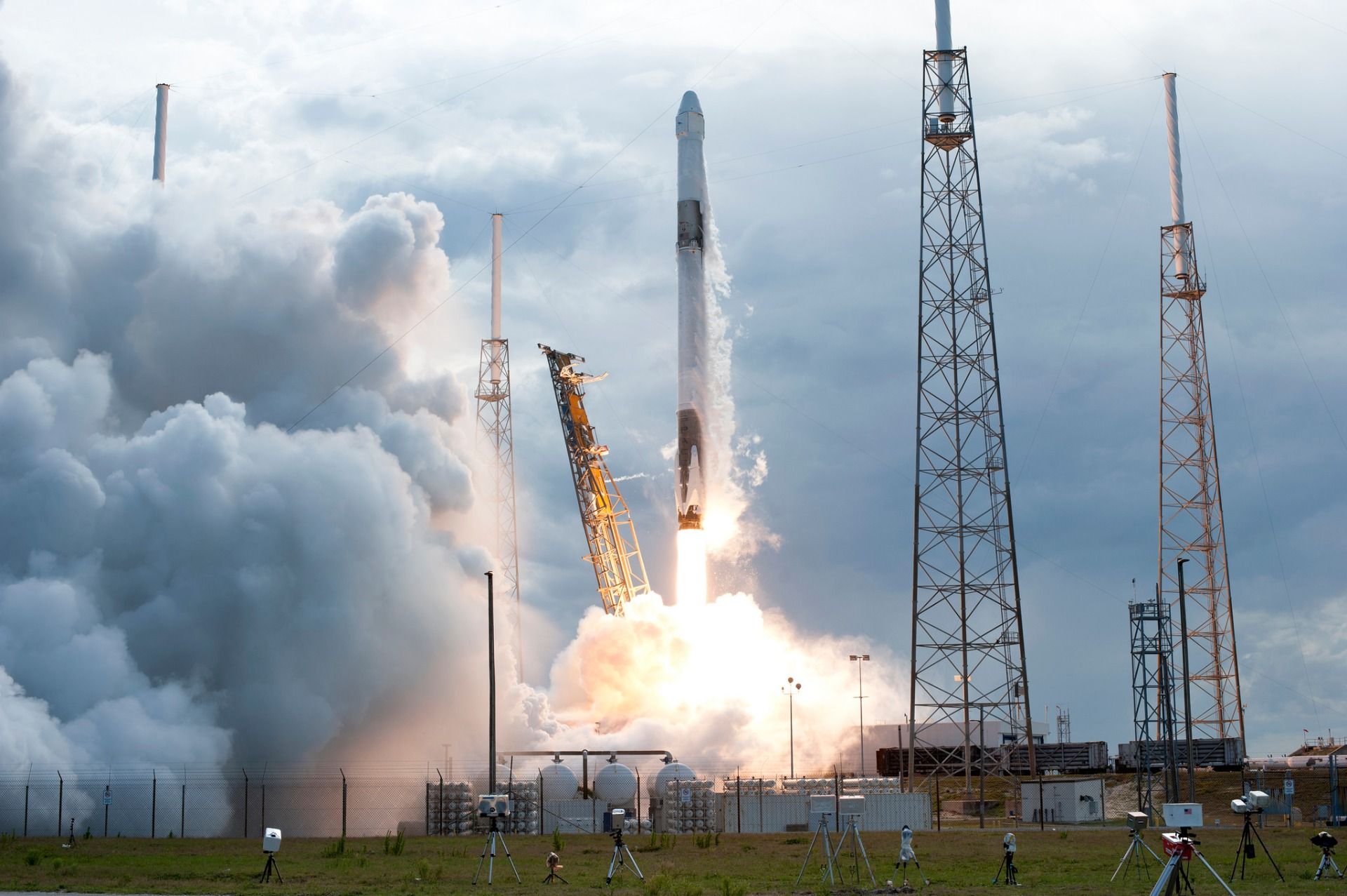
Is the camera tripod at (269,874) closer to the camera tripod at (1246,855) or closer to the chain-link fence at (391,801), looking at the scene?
the chain-link fence at (391,801)

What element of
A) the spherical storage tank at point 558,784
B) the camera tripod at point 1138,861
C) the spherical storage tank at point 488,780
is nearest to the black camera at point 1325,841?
the camera tripod at point 1138,861

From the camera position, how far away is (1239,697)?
73.8m

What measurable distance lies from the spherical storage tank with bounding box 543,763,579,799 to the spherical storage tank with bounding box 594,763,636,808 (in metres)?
1.01

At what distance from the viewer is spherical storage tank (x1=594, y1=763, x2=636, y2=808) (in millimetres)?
57219

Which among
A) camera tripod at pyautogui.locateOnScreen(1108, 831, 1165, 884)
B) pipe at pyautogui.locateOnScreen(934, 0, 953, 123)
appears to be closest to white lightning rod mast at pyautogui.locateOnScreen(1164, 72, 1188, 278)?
pipe at pyautogui.locateOnScreen(934, 0, 953, 123)

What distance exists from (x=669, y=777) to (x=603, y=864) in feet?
66.6

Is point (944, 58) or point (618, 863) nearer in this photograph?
point (618, 863)

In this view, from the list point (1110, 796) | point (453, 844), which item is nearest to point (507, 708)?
point (453, 844)

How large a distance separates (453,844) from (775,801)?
50.8 ft

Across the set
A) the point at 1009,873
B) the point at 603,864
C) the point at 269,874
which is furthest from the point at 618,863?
the point at 1009,873

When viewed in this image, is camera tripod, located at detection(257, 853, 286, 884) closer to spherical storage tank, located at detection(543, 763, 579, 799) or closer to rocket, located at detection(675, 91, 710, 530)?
spherical storage tank, located at detection(543, 763, 579, 799)

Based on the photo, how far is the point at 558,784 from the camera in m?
56.4

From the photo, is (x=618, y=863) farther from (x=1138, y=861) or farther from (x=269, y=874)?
(x=1138, y=861)

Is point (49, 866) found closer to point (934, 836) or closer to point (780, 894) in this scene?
point (780, 894)
